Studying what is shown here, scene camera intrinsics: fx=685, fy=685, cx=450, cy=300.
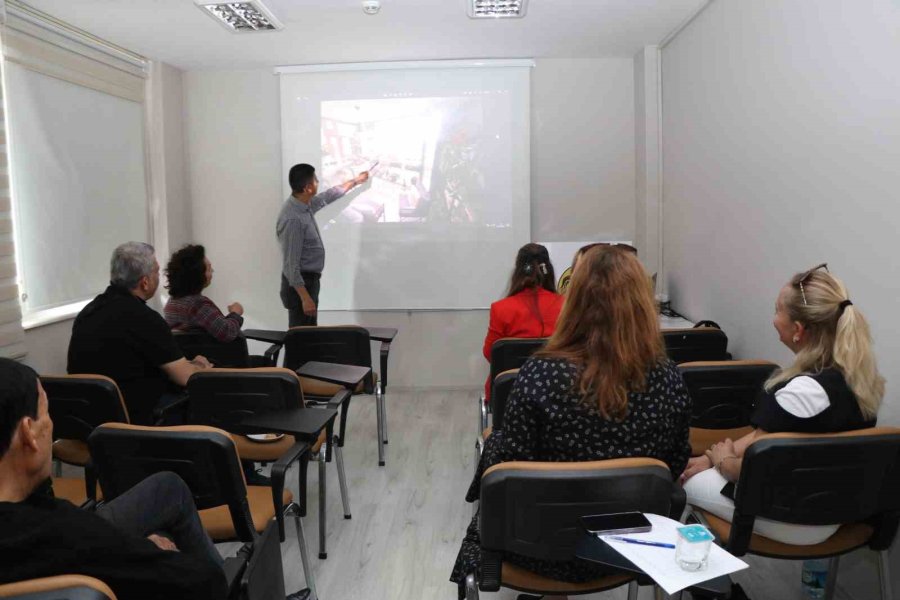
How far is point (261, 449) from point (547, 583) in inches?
56.1

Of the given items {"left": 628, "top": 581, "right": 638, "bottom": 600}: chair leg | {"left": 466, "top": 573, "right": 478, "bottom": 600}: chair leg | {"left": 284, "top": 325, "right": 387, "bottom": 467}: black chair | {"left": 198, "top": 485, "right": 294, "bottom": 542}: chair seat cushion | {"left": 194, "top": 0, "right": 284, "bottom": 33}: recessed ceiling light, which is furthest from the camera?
{"left": 194, "top": 0, "right": 284, "bottom": 33}: recessed ceiling light

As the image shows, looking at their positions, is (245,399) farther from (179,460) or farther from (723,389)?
(723,389)

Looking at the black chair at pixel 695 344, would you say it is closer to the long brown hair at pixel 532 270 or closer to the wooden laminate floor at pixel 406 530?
the long brown hair at pixel 532 270

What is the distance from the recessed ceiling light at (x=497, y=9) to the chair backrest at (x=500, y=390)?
225 centimetres

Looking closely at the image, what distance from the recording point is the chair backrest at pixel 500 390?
8.32 ft

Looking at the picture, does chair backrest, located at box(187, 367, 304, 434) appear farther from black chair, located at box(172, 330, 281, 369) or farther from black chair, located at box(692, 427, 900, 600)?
black chair, located at box(692, 427, 900, 600)

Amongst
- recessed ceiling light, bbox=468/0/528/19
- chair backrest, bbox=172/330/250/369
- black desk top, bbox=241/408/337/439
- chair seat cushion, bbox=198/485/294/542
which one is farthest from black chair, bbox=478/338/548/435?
recessed ceiling light, bbox=468/0/528/19

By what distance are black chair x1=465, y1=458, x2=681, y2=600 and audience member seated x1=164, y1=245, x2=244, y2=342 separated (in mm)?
2244

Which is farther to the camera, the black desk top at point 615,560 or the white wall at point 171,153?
the white wall at point 171,153

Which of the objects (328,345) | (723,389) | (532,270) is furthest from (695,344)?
(328,345)

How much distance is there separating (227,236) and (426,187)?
5.48ft

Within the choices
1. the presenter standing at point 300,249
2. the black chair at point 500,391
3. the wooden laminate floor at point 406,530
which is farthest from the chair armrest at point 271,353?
the black chair at point 500,391

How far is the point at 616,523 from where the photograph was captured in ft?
4.75

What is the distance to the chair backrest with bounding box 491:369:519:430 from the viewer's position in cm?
254
